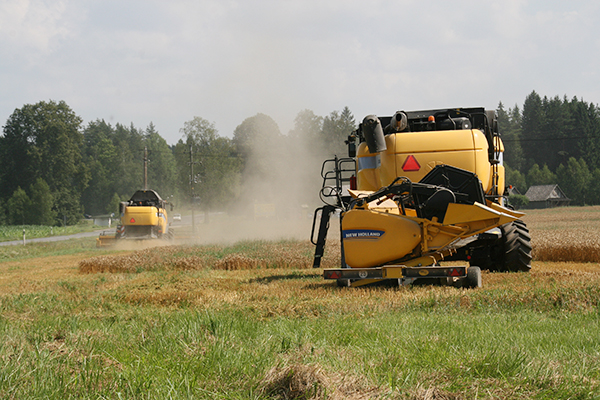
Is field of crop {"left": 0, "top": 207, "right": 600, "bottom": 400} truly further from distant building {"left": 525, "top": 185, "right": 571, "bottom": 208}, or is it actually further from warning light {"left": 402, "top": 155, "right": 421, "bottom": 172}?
distant building {"left": 525, "top": 185, "right": 571, "bottom": 208}

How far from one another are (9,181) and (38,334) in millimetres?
97343

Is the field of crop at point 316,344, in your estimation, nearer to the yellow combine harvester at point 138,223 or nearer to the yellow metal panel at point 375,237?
the yellow metal panel at point 375,237

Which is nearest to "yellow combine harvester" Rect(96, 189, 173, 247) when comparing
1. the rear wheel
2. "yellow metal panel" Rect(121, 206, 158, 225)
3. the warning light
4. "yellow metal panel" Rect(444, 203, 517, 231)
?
"yellow metal panel" Rect(121, 206, 158, 225)

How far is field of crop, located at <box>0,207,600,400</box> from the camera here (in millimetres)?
3232

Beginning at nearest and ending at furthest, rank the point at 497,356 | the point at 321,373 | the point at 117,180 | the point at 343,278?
the point at 321,373 < the point at 497,356 < the point at 343,278 < the point at 117,180

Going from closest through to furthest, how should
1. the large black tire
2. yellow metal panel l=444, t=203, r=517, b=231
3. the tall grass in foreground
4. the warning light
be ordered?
the tall grass in foreground → yellow metal panel l=444, t=203, r=517, b=231 → the warning light → the large black tire

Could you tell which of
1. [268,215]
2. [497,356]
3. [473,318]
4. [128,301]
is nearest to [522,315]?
[473,318]

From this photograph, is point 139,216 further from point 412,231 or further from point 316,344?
point 316,344

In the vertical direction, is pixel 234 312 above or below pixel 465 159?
below

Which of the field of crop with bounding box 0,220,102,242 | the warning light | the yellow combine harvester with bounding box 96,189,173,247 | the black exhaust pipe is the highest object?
the black exhaust pipe

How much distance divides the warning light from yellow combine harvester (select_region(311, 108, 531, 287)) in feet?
0.06

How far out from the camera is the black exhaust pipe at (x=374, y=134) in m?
9.66

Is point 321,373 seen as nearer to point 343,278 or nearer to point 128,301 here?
point 343,278

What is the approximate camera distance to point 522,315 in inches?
243
